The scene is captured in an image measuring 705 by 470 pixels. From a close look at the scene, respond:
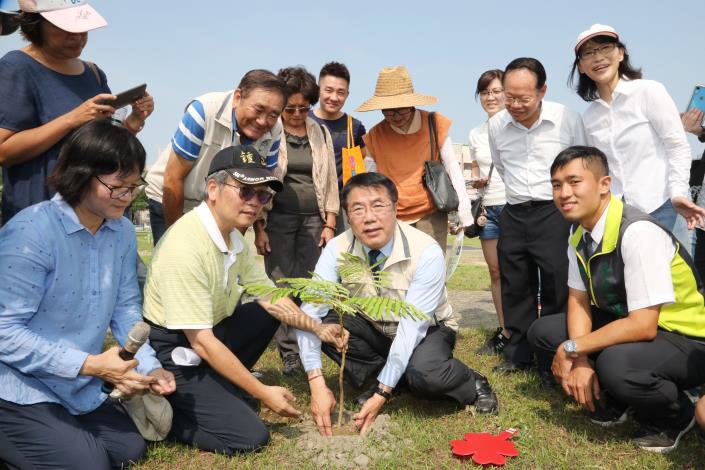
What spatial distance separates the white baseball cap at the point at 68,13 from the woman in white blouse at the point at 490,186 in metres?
3.73

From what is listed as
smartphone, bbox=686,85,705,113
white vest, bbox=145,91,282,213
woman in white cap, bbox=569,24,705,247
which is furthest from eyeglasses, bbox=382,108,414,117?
smartphone, bbox=686,85,705,113

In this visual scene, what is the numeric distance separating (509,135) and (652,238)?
174cm

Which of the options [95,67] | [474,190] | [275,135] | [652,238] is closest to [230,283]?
[275,135]

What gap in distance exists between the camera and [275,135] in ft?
15.4

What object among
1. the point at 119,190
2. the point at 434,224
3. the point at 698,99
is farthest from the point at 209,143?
the point at 698,99

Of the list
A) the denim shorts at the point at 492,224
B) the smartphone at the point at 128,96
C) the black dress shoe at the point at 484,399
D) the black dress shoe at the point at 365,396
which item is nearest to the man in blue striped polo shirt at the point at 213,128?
the smartphone at the point at 128,96

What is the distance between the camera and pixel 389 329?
4227 mm

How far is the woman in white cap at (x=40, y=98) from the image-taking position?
11.6 ft

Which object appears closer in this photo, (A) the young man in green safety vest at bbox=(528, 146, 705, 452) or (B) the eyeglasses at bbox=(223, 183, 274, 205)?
(A) the young man in green safety vest at bbox=(528, 146, 705, 452)

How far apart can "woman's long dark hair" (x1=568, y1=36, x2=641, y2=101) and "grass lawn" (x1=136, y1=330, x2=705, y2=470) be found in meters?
2.30

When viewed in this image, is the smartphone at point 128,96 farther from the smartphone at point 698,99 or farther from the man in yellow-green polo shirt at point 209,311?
the smartphone at point 698,99

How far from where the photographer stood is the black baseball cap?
3.47 m

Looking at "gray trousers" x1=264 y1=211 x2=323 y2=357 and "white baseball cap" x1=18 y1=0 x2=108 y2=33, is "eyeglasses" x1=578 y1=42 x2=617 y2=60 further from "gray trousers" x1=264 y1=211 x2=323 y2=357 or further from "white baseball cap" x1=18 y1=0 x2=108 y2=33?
"white baseball cap" x1=18 y1=0 x2=108 y2=33

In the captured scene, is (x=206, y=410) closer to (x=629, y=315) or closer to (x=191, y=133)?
(x=191, y=133)
